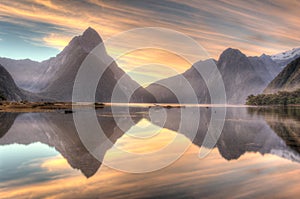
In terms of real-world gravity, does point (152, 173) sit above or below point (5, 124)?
below

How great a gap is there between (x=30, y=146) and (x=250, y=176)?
24.4m

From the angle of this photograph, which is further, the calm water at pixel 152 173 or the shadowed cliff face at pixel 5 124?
the shadowed cliff face at pixel 5 124

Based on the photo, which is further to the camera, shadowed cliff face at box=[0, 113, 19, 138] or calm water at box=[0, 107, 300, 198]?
shadowed cliff face at box=[0, 113, 19, 138]

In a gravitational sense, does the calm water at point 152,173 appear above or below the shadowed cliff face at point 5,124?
below

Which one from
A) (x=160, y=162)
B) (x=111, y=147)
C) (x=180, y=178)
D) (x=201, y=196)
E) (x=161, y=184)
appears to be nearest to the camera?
(x=201, y=196)

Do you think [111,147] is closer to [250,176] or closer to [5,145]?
[5,145]

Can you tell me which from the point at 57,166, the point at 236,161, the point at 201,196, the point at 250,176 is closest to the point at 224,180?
the point at 250,176

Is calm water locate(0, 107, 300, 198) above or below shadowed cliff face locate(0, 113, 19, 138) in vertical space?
below

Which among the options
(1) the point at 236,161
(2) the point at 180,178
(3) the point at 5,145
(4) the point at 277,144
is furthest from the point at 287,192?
(3) the point at 5,145

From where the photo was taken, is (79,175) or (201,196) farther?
(79,175)

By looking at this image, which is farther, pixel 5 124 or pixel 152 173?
pixel 5 124

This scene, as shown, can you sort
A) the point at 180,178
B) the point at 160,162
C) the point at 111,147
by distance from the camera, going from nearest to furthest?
the point at 180,178 < the point at 160,162 < the point at 111,147

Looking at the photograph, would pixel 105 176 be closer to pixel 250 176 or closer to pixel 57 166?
pixel 57 166

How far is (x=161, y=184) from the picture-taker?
17.9m
